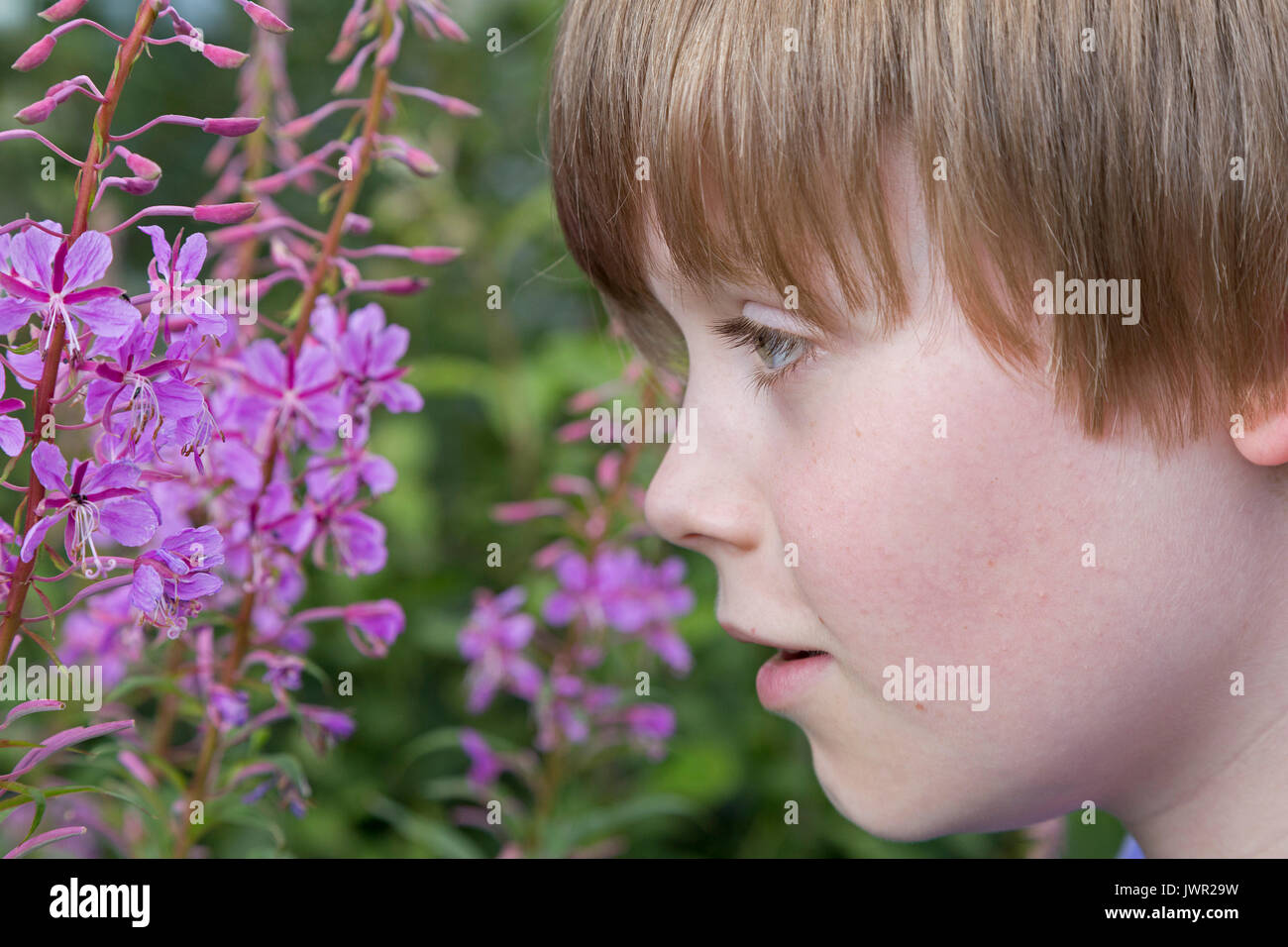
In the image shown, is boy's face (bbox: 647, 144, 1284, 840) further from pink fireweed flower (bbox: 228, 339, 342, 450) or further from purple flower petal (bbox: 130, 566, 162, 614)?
purple flower petal (bbox: 130, 566, 162, 614)

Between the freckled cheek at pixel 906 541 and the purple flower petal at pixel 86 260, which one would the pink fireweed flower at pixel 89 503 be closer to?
the purple flower petal at pixel 86 260

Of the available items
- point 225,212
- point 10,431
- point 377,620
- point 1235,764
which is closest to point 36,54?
point 225,212

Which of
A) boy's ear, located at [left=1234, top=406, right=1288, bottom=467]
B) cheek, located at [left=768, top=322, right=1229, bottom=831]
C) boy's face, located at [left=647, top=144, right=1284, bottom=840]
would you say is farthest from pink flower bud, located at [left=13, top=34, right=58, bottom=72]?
boy's ear, located at [left=1234, top=406, right=1288, bottom=467]

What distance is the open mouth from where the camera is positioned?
95 centimetres

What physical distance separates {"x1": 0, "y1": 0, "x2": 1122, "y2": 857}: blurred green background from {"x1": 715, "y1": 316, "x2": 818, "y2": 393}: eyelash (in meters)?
0.73

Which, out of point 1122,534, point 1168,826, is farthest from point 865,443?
point 1168,826

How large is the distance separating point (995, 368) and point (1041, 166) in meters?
0.14

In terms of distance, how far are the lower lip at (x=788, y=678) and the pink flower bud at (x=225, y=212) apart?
56cm

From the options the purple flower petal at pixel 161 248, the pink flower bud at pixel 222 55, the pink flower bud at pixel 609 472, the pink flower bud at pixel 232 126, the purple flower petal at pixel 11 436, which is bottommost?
the purple flower petal at pixel 11 436

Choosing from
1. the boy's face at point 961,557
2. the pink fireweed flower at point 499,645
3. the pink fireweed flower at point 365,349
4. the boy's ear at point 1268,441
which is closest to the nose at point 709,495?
the boy's face at point 961,557

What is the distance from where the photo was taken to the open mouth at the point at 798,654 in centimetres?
95

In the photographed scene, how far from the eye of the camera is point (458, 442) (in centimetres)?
248

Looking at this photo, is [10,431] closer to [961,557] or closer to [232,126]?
[232,126]
